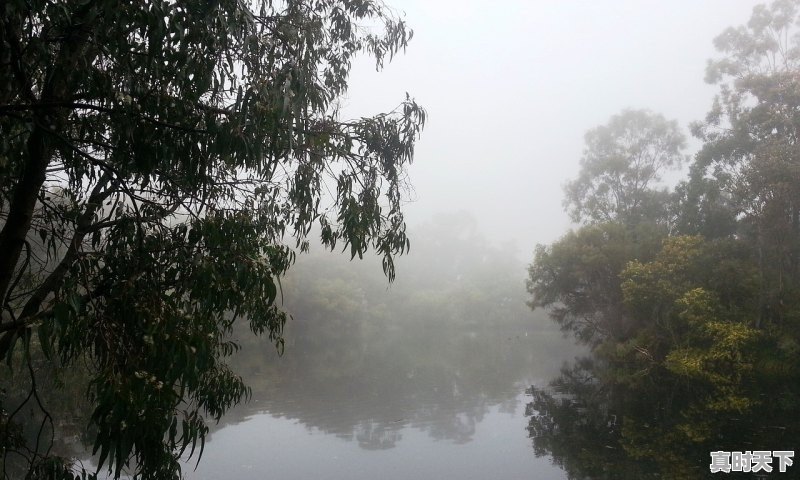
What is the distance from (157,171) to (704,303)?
13.4 m

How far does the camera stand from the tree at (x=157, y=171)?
2.47 metres

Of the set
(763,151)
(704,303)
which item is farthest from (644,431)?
(763,151)

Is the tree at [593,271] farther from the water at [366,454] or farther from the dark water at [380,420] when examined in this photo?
the water at [366,454]

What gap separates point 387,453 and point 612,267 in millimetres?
12761

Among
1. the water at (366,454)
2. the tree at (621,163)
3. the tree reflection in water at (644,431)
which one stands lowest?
the water at (366,454)

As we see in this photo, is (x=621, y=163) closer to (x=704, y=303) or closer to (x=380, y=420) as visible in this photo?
(x=704, y=303)

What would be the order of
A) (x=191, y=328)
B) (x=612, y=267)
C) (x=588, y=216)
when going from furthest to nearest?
(x=588, y=216) → (x=612, y=267) → (x=191, y=328)

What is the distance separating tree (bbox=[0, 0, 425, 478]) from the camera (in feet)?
8.10

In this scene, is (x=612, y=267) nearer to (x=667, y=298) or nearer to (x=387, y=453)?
(x=667, y=298)

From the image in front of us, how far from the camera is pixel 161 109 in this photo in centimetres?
302

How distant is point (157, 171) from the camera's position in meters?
3.35

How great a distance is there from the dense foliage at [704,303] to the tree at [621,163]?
5434 millimetres

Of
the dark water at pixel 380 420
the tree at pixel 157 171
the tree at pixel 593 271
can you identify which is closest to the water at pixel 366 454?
the dark water at pixel 380 420

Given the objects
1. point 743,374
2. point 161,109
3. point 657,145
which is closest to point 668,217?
point 657,145
